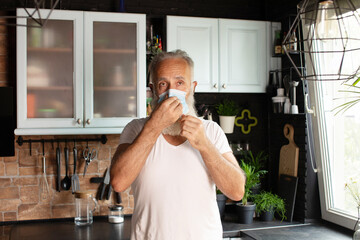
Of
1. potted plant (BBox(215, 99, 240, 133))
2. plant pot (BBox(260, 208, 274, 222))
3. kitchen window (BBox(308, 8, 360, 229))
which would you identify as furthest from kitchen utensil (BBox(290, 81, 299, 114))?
plant pot (BBox(260, 208, 274, 222))

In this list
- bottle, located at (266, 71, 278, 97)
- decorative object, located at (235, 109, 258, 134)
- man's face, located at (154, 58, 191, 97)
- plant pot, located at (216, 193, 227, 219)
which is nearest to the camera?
man's face, located at (154, 58, 191, 97)

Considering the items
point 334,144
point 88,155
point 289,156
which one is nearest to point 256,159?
point 289,156

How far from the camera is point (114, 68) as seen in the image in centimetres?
292

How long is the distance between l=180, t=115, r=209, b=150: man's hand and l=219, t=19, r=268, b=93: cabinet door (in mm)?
1605

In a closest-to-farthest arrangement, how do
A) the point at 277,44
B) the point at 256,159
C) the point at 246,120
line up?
the point at 277,44
the point at 256,159
the point at 246,120

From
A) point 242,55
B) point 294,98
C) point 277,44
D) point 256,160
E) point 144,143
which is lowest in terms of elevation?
point 256,160

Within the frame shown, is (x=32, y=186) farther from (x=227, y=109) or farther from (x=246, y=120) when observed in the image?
(x=246, y=120)

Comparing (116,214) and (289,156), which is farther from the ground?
(289,156)

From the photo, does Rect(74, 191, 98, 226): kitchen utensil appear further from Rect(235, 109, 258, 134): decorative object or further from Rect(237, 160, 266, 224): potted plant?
Rect(235, 109, 258, 134): decorative object

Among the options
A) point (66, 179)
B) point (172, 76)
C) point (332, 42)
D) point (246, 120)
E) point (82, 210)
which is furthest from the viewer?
point (246, 120)

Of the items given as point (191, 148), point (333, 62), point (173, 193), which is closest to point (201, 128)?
point (191, 148)

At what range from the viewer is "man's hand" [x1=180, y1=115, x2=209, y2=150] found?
160cm

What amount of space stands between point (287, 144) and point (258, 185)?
16.5 inches

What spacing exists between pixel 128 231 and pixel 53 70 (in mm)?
1281
